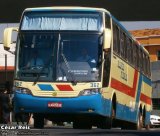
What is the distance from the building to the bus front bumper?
45912mm

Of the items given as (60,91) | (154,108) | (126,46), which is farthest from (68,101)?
(154,108)

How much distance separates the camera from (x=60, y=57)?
57.6 ft

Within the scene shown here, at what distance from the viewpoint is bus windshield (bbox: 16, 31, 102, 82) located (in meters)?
17.5

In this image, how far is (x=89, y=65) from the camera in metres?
17.5

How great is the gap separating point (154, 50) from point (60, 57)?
164 ft

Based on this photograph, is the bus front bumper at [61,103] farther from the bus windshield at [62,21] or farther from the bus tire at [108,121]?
the bus windshield at [62,21]

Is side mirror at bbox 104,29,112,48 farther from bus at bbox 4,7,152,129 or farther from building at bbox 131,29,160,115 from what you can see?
building at bbox 131,29,160,115

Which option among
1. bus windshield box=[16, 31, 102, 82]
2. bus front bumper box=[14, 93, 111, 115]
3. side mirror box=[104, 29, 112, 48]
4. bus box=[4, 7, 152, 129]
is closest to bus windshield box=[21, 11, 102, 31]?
bus box=[4, 7, 152, 129]

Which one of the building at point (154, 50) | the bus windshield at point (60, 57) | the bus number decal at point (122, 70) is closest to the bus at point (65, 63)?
the bus windshield at point (60, 57)

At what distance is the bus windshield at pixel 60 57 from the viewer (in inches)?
687

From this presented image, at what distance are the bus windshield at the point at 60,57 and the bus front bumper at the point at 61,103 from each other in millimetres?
515

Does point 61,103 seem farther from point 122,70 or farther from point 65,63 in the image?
point 122,70

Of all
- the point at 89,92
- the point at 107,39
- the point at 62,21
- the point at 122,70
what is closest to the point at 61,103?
the point at 89,92

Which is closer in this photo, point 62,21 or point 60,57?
point 60,57
